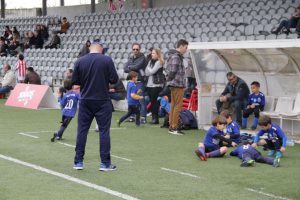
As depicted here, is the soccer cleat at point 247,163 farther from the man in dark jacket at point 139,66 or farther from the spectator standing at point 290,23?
the spectator standing at point 290,23

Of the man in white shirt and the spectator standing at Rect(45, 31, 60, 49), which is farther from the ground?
the spectator standing at Rect(45, 31, 60, 49)

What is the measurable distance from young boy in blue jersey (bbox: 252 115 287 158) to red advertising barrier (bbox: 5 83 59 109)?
10.6 meters

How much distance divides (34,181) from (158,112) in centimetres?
817

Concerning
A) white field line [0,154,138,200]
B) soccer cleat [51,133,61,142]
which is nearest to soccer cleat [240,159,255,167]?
white field line [0,154,138,200]

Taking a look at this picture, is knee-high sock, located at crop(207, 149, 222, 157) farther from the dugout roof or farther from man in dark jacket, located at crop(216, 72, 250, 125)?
man in dark jacket, located at crop(216, 72, 250, 125)

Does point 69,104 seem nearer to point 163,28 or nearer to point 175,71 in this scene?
point 175,71

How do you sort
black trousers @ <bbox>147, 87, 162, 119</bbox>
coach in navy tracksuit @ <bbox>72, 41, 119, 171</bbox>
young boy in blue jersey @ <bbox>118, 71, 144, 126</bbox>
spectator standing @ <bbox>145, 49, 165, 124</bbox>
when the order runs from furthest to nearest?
black trousers @ <bbox>147, 87, 162, 119</bbox>
spectator standing @ <bbox>145, 49, 165, 124</bbox>
young boy in blue jersey @ <bbox>118, 71, 144, 126</bbox>
coach in navy tracksuit @ <bbox>72, 41, 119, 171</bbox>

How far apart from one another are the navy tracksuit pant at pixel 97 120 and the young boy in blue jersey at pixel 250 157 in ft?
6.97

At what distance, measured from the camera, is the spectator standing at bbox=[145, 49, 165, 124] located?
49.5 ft

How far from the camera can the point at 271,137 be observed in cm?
1046

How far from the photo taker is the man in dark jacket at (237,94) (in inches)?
554

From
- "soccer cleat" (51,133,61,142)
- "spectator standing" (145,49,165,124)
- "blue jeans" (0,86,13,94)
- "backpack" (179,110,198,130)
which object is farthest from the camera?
"blue jeans" (0,86,13,94)

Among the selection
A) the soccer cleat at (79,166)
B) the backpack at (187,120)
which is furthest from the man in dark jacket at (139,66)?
the soccer cleat at (79,166)

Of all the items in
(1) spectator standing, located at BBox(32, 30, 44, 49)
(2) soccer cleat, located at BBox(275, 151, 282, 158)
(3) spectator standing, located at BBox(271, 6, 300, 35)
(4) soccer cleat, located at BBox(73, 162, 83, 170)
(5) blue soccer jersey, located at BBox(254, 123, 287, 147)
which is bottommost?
(2) soccer cleat, located at BBox(275, 151, 282, 158)
